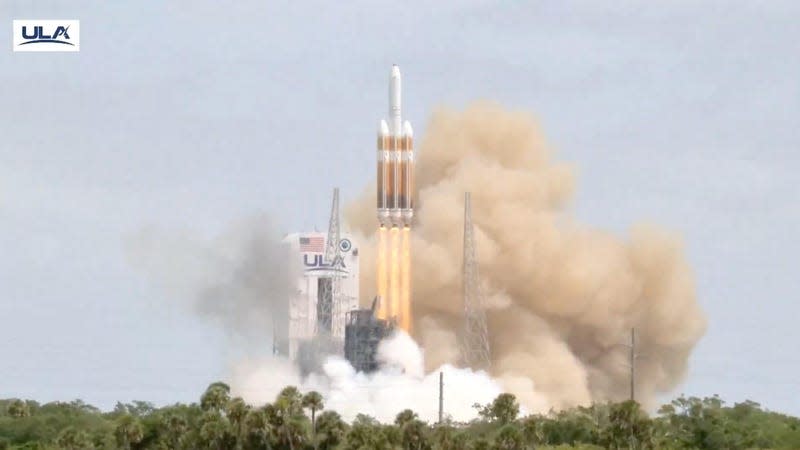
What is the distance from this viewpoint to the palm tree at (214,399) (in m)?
91.8

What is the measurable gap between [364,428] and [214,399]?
9.83m

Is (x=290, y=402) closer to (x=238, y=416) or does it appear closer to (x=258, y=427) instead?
(x=258, y=427)

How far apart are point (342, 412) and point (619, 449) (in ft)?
78.1

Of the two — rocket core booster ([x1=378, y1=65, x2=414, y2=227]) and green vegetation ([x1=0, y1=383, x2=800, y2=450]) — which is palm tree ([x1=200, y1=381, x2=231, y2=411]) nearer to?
green vegetation ([x1=0, y1=383, x2=800, y2=450])

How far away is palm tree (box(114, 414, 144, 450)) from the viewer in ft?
294

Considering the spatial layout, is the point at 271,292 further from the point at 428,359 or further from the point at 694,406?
the point at 694,406

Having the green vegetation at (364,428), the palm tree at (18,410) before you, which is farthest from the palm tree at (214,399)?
the palm tree at (18,410)

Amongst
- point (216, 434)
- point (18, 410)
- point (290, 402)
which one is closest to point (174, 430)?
point (216, 434)

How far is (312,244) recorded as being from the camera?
123 metres

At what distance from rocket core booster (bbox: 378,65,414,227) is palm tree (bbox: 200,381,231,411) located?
2420cm

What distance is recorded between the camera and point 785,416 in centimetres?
11100

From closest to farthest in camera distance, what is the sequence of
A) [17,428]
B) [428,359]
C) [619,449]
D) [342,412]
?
[619,449] < [17,428] < [342,412] < [428,359]

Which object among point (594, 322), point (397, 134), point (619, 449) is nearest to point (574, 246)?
point (594, 322)

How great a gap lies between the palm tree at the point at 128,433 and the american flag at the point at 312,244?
33.1 meters
